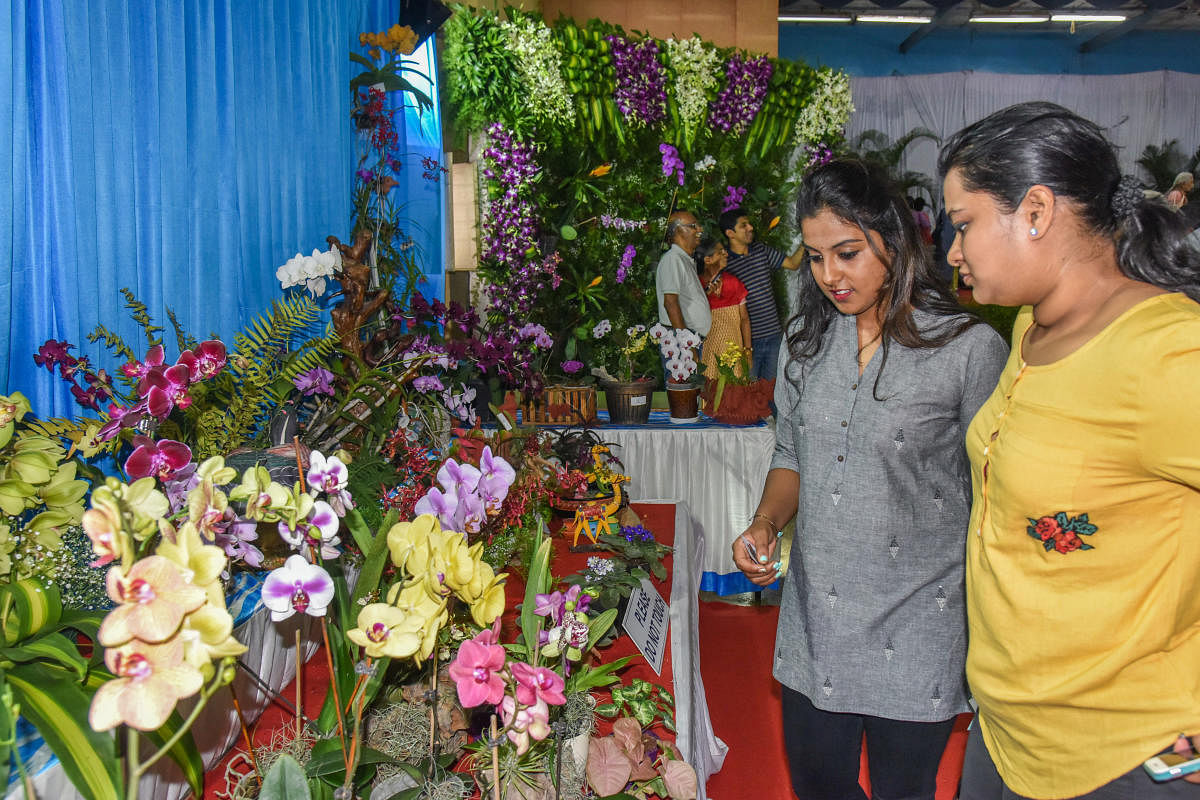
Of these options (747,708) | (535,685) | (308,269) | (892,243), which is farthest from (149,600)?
(747,708)

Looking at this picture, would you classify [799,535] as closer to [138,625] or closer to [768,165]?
[138,625]

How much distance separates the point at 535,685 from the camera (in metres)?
0.79

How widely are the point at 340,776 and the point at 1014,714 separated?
0.84m

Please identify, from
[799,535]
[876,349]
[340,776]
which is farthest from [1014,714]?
[340,776]

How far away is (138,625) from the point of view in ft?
1.77

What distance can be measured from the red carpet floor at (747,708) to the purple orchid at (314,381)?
158 centimetres

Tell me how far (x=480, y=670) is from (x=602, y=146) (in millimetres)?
5360

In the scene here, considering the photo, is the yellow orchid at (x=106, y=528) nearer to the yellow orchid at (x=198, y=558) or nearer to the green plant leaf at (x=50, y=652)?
the yellow orchid at (x=198, y=558)

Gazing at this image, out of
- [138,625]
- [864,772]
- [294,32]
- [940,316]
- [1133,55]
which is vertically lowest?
[864,772]

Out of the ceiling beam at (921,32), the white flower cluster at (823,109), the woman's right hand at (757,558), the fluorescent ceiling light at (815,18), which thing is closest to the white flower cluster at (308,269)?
the woman's right hand at (757,558)

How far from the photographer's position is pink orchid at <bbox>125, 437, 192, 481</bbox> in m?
1.08

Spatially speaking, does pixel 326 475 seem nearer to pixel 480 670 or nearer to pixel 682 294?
pixel 480 670

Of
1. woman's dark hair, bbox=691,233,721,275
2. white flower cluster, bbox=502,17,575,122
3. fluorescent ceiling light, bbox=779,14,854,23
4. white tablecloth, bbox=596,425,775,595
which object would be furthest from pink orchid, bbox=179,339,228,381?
fluorescent ceiling light, bbox=779,14,854,23

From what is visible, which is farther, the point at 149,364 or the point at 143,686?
the point at 149,364
